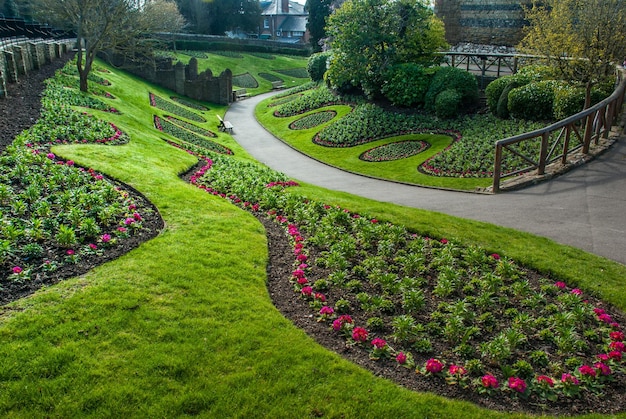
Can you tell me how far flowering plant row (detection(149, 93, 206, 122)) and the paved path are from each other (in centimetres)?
1556

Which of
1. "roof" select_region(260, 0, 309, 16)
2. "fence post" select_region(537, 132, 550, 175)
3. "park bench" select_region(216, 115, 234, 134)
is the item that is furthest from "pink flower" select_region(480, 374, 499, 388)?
"roof" select_region(260, 0, 309, 16)

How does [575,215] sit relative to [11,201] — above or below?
below

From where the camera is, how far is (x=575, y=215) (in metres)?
11.0

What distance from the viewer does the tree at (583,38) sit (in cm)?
1530

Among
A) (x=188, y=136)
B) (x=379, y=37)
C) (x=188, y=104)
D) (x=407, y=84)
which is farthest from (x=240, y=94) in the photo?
(x=407, y=84)

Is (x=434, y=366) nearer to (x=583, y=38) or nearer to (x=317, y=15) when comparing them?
(x=583, y=38)

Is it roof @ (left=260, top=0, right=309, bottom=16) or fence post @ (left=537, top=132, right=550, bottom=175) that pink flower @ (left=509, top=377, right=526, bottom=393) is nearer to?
fence post @ (left=537, top=132, right=550, bottom=175)

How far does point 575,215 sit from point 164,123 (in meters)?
21.3

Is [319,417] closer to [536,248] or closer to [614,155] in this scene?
[536,248]

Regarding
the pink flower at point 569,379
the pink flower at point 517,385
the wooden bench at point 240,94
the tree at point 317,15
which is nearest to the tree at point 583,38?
the pink flower at point 569,379

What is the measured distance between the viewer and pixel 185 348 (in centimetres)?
570

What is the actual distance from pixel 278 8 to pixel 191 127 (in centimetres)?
8470

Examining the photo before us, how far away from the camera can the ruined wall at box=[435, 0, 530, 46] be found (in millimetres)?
32188

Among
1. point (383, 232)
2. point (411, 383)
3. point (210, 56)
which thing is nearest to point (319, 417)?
point (411, 383)
